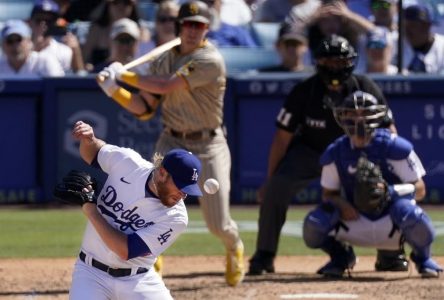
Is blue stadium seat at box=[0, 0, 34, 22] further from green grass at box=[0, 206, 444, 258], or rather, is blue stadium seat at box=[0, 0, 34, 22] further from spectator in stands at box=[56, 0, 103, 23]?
green grass at box=[0, 206, 444, 258]

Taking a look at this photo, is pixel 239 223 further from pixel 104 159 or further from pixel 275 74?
pixel 104 159

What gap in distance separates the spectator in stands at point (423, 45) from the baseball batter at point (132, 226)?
762 centimetres

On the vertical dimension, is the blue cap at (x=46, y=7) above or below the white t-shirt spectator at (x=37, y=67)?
above

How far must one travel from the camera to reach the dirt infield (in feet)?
24.3

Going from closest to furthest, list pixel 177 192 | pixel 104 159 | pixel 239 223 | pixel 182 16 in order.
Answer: pixel 177 192 < pixel 104 159 < pixel 182 16 < pixel 239 223

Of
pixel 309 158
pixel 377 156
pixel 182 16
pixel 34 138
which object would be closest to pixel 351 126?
pixel 377 156

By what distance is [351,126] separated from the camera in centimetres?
780

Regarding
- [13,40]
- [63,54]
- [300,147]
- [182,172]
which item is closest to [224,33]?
[63,54]

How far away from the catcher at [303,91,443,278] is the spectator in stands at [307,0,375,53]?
4.77 meters

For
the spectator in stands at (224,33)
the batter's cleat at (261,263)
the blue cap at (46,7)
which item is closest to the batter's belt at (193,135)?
the batter's cleat at (261,263)

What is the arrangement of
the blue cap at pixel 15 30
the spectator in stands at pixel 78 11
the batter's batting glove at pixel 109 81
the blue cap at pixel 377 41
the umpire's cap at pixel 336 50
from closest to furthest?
1. the batter's batting glove at pixel 109 81
2. the umpire's cap at pixel 336 50
3. the blue cap at pixel 377 41
4. the blue cap at pixel 15 30
5. the spectator in stands at pixel 78 11

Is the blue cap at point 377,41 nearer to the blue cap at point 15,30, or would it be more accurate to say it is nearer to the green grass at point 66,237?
the green grass at point 66,237

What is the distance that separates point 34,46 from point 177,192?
26.4 feet

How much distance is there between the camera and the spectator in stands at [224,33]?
13.5 m
